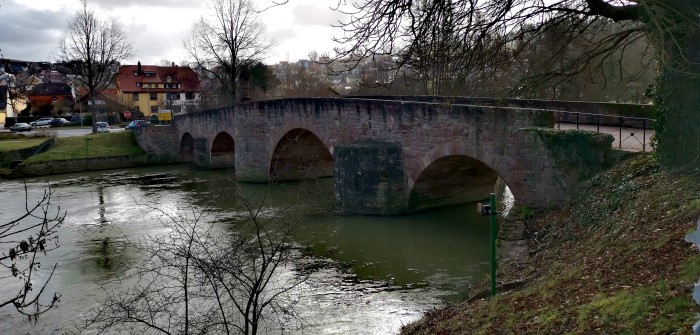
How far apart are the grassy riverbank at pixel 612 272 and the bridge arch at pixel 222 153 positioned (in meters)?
20.6

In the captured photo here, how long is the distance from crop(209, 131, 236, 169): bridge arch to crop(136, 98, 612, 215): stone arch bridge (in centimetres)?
320

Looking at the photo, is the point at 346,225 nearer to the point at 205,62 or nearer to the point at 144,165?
the point at 144,165

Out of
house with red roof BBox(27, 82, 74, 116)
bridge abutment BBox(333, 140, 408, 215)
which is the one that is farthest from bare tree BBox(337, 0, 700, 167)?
house with red roof BBox(27, 82, 74, 116)

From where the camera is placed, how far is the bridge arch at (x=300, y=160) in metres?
22.4

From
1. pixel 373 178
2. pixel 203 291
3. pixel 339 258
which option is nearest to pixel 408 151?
pixel 373 178

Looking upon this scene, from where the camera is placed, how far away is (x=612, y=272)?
5.83 metres

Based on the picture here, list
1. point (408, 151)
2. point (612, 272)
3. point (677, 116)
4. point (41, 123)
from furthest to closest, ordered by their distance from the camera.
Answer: point (41, 123) → point (408, 151) → point (677, 116) → point (612, 272)

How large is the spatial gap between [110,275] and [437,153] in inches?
295

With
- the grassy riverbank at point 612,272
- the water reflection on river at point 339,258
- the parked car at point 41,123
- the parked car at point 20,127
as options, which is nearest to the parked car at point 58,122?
the parked car at point 41,123

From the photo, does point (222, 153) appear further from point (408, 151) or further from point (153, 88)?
point (153, 88)

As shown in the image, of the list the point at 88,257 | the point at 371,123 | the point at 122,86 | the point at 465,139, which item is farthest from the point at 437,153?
the point at 122,86

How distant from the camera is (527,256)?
8.75 m

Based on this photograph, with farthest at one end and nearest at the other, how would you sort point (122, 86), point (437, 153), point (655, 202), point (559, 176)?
1. point (122, 86)
2. point (437, 153)
3. point (559, 176)
4. point (655, 202)

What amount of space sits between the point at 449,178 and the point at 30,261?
42.0 feet
